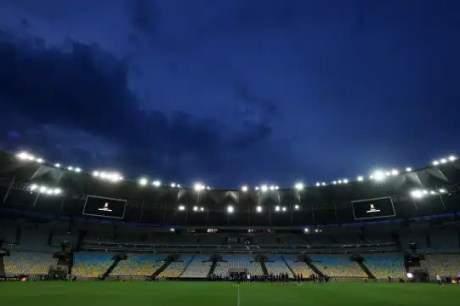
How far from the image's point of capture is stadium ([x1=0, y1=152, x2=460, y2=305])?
2094 inches

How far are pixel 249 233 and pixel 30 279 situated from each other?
43758 mm

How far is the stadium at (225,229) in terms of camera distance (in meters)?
53.2

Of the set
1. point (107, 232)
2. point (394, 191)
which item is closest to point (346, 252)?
point (394, 191)

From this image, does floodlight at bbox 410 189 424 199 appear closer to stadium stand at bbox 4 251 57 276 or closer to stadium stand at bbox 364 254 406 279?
stadium stand at bbox 364 254 406 279

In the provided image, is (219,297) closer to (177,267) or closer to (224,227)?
(177,267)

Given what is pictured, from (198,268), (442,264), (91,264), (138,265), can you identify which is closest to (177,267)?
(198,268)

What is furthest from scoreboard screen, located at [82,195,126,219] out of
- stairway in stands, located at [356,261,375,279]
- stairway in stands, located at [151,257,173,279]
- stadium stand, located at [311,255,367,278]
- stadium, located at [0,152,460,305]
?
stairway in stands, located at [356,261,375,279]

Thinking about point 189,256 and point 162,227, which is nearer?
point 189,256

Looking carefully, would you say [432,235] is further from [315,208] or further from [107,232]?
[107,232]

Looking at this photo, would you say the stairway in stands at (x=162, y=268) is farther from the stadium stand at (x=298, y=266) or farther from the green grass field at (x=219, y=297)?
the green grass field at (x=219, y=297)

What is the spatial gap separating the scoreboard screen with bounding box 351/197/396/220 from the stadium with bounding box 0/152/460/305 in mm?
200

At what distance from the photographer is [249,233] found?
72125mm

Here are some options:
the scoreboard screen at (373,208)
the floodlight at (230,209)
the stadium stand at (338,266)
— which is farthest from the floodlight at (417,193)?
the floodlight at (230,209)

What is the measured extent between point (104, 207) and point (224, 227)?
27125mm
